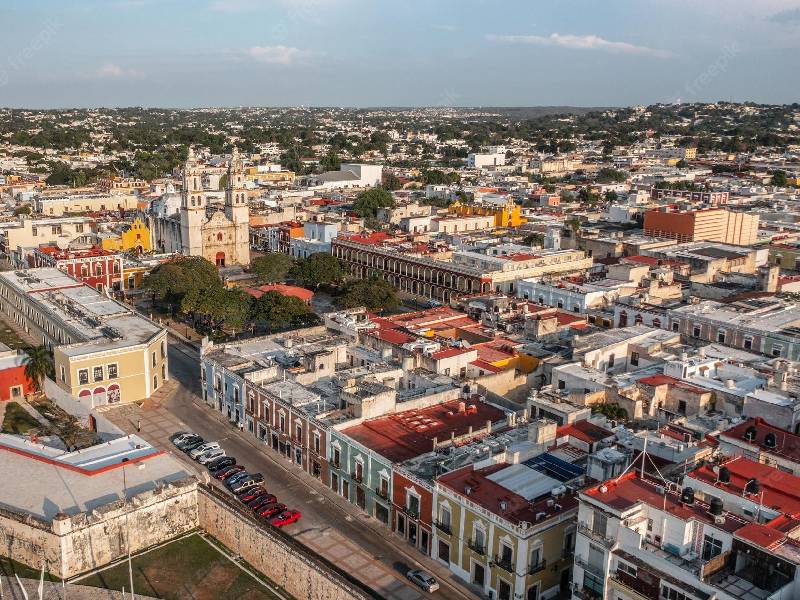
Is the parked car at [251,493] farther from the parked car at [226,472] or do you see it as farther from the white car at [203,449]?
the white car at [203,449]

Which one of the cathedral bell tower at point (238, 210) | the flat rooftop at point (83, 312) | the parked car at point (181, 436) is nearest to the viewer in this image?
the parked car at point (181, 436)

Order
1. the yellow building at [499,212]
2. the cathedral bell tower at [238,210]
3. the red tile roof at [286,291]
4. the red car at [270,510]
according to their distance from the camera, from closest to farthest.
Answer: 1. the red car at [270,510]
2. the red tile roof at [286,291]
3. the cathedral bell tower at [238,210]
4. the yellow building at [499,212]

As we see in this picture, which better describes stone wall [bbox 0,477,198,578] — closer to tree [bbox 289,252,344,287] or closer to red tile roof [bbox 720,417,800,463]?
red tile roof [bbox 720,417,800,463]

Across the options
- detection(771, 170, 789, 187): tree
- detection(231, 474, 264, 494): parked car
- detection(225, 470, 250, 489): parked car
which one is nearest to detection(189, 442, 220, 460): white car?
detection(225, 470, 250, 489): parked car

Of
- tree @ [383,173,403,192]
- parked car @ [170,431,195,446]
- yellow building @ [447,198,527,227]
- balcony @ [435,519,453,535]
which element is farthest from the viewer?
tree @ [383,173,403,192]

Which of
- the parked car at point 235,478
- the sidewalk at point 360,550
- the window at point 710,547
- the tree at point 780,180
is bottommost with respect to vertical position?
the sidewalk at point 360,550

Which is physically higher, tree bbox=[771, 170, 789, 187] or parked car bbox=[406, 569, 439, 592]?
tree bbox=[771, 170, 789, 187]

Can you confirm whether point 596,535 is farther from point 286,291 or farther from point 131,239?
point 131,239

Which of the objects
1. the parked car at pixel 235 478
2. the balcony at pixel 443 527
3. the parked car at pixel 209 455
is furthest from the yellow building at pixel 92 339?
the balcony at pixel 443 527
